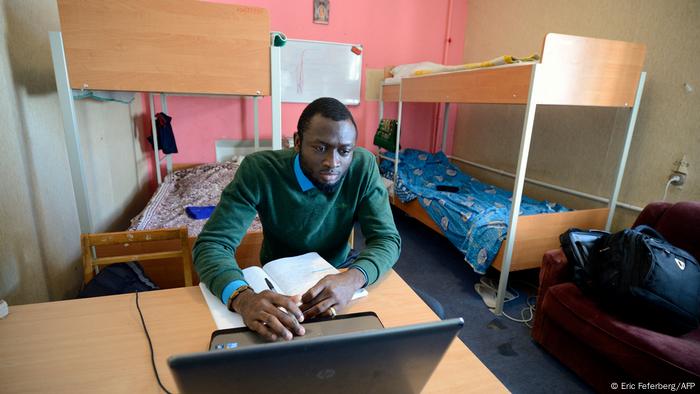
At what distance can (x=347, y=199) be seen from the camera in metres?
1.13

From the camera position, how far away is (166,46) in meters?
1.34

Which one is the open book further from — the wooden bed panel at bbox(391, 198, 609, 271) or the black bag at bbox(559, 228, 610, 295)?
the wooden bed panel at bbox(391, 198, 609, 271)

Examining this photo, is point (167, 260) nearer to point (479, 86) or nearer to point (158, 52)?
point (158, 52)

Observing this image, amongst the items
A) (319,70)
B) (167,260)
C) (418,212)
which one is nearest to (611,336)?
(418,212)

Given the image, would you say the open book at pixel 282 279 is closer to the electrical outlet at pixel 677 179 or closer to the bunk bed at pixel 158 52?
the bunk bed at pixel 158 52

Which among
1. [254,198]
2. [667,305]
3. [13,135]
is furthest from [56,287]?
[667,305]

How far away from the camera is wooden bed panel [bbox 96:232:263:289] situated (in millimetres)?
1438

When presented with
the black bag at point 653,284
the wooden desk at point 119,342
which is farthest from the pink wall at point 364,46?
the wooden desk at point 119,342

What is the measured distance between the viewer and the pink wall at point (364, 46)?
3449mm

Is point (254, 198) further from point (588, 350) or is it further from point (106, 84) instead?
point (588, 350)

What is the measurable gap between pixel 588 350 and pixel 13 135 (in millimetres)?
2380

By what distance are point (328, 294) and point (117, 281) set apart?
81 cm

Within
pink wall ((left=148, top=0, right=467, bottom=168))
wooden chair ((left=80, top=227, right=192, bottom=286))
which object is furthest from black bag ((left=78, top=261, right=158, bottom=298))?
pink wall ((left=148, top=0, right=467, bottom=168))

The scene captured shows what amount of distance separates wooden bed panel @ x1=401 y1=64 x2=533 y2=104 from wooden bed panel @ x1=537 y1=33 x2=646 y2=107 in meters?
0.10
